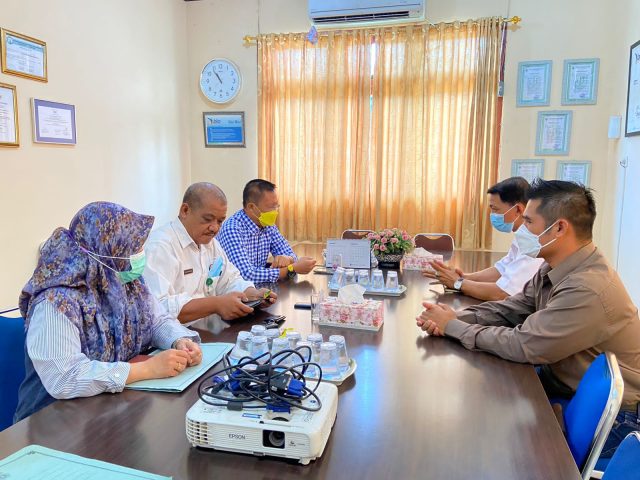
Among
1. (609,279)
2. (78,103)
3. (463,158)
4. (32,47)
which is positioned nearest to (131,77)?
(78,103)

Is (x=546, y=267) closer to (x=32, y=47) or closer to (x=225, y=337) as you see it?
(x=225, y=337)

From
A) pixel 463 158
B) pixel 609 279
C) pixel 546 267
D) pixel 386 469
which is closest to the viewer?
pixel 386 469

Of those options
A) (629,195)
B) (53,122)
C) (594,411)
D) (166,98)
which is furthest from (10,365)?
(629,195)

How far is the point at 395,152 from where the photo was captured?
436 cm

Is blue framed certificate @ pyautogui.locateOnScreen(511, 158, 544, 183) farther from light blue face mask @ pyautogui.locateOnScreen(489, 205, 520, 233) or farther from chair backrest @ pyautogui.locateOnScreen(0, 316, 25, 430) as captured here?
chair backrest @ pyautogui.locateOnScreen(0, 316, 25, 430)

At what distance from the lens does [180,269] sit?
2.16 metres

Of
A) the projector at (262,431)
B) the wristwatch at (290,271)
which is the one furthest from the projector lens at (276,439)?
the wristwatch at (290,271)

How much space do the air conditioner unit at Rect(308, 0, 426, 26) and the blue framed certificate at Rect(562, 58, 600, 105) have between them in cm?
130

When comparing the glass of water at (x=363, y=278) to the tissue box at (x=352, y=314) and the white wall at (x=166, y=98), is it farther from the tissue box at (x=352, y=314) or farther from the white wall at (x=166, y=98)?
the white wall at (x=166, y=98)

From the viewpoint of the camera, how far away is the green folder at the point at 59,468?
85 centimetres

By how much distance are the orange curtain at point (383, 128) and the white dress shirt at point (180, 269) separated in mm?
2277

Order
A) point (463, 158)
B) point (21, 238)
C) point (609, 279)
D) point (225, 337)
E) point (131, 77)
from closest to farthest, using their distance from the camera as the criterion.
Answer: point (609, 279) < point (225, 337) < point (21, 238) < point (131, 77) < point (463, 158)

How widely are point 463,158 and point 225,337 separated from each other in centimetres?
320

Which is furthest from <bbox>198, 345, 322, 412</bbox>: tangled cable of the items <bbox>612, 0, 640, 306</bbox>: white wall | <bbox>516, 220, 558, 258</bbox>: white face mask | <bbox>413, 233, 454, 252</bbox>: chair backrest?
<bbox>612, 0, 640, 306</bbox>: white wall
